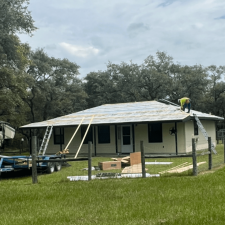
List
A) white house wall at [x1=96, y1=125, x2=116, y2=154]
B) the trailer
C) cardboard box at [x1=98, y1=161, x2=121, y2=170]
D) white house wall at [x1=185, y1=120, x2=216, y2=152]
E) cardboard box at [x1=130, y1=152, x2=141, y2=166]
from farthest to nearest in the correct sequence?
white house wall at [x1=96, y1=125, x2=116, y2=154] < white house wall at [x1=185, y1=120, x2=216, y2=152] < the trailer < cardboard box at [x1=130, y1=152, x2=141, y2=166] < cardboard box at [x1=98, y1=161, x2=121, y2=170]


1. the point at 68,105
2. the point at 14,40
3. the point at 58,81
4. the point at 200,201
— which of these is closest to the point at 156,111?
the point at 14,40

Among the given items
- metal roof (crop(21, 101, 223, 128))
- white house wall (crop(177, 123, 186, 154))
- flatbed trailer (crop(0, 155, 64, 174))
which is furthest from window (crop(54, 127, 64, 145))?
flatbed trailer (crop(0, 155, 64, 174))

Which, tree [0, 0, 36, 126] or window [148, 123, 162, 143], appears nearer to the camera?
window [148, 123, 162, 143]

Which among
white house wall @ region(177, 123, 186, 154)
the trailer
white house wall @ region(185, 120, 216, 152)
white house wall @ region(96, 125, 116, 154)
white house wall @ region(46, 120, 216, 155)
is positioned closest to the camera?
the trailer

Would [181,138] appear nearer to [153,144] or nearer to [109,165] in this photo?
[153,144]

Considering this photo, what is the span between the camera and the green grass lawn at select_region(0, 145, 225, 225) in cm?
605

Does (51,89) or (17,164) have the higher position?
(51,89)

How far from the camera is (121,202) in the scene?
7406 mm

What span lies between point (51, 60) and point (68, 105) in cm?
672

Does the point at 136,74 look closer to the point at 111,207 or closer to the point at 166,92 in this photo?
the point at 166,92

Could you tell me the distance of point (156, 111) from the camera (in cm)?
2425

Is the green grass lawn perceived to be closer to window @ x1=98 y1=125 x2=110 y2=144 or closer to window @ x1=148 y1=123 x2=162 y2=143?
window @ x1=148 y1=123 x2=162 y2=143

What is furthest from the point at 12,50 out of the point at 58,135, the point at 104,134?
the point at 104,134

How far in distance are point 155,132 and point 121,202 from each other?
644 inches
